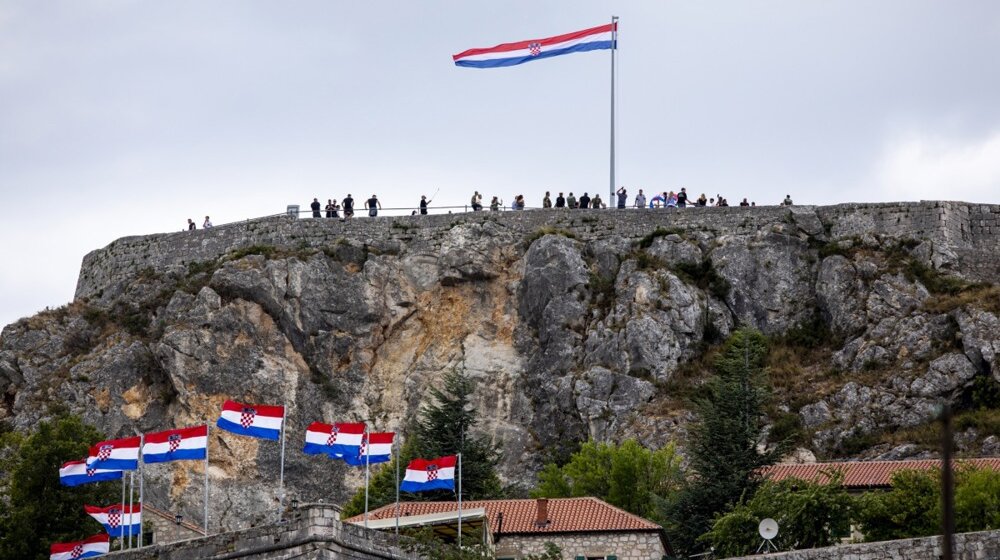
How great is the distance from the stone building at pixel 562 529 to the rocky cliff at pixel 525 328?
1422 centimetres

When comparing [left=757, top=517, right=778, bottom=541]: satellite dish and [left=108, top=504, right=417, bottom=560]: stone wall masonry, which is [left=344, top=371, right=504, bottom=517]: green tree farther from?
[left=108, top=504, right=417, bottom=560]: stone wall masonry

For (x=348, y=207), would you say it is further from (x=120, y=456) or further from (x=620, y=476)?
(x=120, y=456)

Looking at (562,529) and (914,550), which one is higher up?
(914,550)

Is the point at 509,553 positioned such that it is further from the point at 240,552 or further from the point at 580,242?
the point at 580,242

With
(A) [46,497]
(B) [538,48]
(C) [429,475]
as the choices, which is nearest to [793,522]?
(C) [429,475]

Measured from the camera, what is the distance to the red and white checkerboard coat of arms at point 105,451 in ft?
176

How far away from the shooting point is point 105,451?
176ft

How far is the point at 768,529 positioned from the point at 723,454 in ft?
30.2

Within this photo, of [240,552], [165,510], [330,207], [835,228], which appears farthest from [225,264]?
[240,552]

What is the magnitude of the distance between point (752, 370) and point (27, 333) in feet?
91.5

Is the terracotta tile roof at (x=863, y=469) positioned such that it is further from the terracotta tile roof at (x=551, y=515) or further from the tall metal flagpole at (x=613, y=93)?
the tall metal flagpole at (x=613, y=93)

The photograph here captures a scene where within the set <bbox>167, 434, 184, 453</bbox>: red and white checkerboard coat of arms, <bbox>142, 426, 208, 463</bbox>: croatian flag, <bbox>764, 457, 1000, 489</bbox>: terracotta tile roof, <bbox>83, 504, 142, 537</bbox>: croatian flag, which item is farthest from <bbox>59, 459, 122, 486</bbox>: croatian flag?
<bbox>764, 457, 1000, 489</bbox>: terracotta tile roof

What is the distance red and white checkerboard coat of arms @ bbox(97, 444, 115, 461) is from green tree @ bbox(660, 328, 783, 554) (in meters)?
15.0

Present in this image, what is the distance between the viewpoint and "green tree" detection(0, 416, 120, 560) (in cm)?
6088
